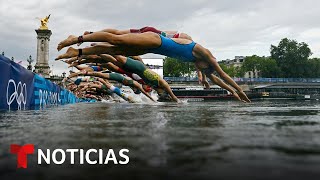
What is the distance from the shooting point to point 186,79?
95812 mm

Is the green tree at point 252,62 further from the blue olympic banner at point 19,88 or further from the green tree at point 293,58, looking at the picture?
the blue olympic banner at point 19,88

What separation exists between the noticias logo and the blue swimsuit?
23.5 ft

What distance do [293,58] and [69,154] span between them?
122 metres

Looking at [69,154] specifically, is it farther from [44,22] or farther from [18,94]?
[44,22]

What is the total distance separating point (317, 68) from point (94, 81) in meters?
109

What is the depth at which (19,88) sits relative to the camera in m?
10.6

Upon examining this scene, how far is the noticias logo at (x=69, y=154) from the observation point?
191cm

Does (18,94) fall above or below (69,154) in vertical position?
above

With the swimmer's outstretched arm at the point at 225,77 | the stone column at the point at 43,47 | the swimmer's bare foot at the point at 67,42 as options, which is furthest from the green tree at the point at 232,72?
the swimmer's bare foot at the point at 67,42

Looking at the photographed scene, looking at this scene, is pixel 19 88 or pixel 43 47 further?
pixel 43 47

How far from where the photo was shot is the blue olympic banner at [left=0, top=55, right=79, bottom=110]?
8.98 meters

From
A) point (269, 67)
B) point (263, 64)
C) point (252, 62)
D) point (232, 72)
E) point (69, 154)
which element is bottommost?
point (69, 154)

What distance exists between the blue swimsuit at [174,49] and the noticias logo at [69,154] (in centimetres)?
717

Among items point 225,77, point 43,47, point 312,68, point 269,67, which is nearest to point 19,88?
point 225,77
